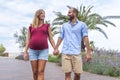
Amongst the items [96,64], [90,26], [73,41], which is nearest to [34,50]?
[73,41]

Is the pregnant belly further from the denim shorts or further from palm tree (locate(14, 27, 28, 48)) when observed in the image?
palm tree (locate(14, 27, 28, 48))

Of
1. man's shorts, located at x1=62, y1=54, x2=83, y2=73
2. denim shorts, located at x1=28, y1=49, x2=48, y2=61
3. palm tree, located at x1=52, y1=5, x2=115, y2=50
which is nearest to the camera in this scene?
man's shorts, located at x1=62, y1=54, x2=83, y2=73

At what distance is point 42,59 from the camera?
9664 mm

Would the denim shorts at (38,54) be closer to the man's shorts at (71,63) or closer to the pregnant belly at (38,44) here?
the pregnant belly at (38,44)

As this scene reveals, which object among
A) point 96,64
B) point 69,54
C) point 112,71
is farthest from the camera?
point 96,64

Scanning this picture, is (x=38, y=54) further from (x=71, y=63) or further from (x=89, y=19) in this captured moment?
(x=89, y=19)

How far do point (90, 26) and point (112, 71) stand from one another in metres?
16.3

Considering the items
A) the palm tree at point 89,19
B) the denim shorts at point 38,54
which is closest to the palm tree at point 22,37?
the palm tree at point 89,19

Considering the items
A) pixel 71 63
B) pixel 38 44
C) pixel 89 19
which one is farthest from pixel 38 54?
pixel 89 19

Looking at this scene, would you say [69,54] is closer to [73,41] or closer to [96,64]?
[73,41]

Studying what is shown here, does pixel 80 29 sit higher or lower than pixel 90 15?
lower

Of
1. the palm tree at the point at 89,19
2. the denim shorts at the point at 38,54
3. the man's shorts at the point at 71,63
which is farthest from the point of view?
the palm tree at the point at 89,19

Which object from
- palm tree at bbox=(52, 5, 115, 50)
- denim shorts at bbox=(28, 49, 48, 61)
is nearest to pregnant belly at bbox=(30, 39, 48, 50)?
denim shorts at bbox=(28, 49, 48, 61)

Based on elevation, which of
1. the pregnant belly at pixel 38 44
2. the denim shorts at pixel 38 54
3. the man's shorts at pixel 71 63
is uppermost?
the pregnant belly at pixel 38 44
